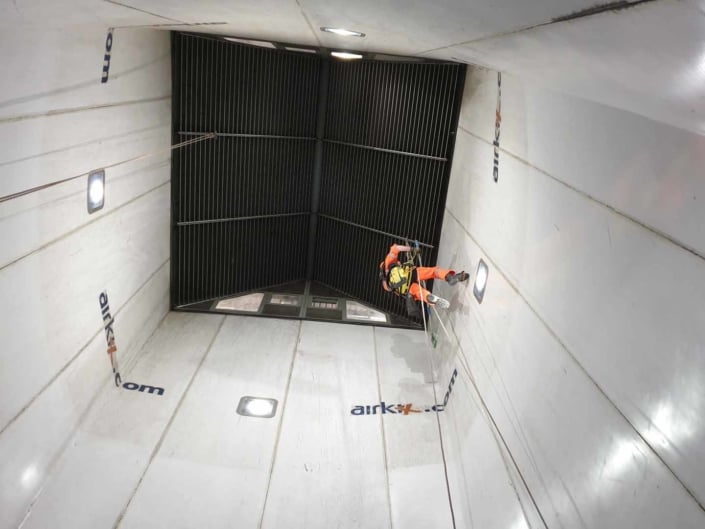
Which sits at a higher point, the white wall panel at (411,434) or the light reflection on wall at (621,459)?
the light reflection on wall at (621,459)

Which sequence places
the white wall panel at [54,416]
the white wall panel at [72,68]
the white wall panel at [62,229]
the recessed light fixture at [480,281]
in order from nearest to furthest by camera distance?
the white wall panel at [72,68], the white wall panel at [62,229], the white wall panel at [54,416], the recessed light fixture at [480,281]

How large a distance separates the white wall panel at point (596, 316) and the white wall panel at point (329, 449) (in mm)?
1032

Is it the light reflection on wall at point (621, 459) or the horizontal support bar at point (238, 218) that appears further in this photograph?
the horizontal support bar at point (238, 218)

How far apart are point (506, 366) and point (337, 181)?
15.8 ft

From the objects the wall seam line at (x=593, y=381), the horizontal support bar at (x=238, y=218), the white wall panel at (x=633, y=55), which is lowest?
the horizontal support bar at (x=238, y=218)

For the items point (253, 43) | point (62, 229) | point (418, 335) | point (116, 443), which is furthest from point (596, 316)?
point (253, 43)

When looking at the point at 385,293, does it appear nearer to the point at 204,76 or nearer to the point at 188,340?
the point at 188,340

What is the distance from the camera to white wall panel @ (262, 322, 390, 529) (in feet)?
14.4

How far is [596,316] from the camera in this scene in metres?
2.77

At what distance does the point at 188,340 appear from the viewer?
671 cm

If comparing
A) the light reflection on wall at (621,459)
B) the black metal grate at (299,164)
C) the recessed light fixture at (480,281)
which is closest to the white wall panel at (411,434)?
the black metal grate at (299,164)

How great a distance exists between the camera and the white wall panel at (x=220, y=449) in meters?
4.21

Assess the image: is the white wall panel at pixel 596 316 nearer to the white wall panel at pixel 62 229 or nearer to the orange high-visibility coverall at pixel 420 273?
the orange high-visibility coverall at pixel 420 273

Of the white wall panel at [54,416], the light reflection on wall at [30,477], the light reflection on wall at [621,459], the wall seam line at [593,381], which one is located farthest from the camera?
the light reflection on wall at [30,477]
